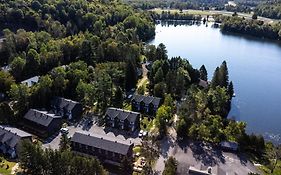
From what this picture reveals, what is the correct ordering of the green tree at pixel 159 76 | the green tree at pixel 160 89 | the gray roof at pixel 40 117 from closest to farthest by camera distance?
the gray roof at pixel 40 117, the green tree at pixel 160 89, the green tree at pixel 159 76

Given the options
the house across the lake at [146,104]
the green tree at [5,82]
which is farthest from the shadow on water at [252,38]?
the green tree at [5,82]

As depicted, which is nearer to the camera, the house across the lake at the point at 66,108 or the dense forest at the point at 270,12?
the house across the lake at the point at 66,108

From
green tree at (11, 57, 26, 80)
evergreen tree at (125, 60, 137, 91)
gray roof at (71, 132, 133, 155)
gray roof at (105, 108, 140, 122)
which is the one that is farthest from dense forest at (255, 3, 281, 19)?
gray roof at (71, 132, 133, 155)

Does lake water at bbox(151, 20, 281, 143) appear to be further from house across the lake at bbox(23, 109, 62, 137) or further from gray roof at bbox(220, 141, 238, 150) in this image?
house across the lake at bbox(23, 109, 62, 137)

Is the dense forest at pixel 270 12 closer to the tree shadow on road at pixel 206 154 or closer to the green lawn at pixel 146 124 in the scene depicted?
the green lawn at pixel 146 124

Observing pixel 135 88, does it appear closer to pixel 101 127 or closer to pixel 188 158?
pixel 101 127

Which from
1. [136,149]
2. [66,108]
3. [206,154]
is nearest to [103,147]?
[136,149]

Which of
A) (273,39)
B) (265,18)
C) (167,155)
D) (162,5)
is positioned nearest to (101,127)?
(167,155)

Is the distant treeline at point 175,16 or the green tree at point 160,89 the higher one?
the green tree at point 160,89
